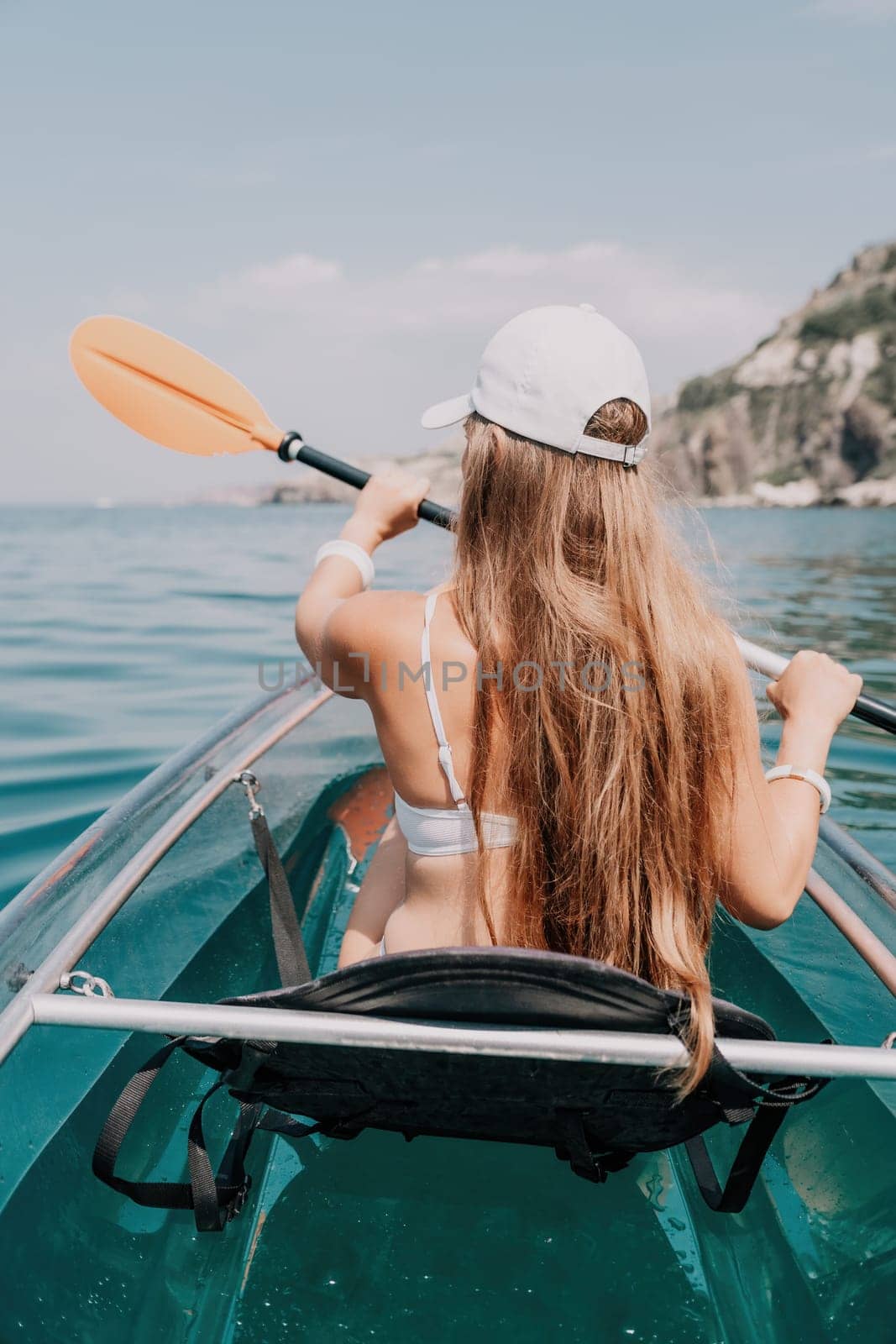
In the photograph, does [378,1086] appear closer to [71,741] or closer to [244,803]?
[244,803]

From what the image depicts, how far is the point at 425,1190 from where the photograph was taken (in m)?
1.64

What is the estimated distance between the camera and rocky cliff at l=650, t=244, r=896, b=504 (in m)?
66.6

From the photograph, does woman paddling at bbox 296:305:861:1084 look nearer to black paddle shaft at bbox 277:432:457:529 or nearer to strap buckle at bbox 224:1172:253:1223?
strap buckle at bbox 224:1172:253:1223

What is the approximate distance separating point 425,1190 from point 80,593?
970 centimetres

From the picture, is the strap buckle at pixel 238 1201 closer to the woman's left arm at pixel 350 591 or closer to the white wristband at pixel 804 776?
the woman's left arm at pixel 350 591

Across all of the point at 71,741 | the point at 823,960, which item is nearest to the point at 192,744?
the point at 823,960

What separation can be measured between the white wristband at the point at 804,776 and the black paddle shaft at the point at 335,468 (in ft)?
3.45

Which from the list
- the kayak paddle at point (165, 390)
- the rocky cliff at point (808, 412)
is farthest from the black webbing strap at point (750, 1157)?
the rocky cliff at point (808, 412)

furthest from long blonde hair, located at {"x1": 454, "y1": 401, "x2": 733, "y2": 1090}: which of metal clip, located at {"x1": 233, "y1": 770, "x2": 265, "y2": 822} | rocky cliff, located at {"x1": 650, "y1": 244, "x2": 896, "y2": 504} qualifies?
rocky cliff, located at {"x1": 650, "y1": 244, "x2": 896, "y2": 504}

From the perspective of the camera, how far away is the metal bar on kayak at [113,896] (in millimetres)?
1298

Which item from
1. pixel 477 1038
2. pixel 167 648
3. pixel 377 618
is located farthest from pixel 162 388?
pixel 167 648

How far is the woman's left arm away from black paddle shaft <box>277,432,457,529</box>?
0.85ft

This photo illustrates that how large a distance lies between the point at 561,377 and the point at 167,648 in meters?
6.36

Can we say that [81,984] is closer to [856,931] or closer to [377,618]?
[377,618]
